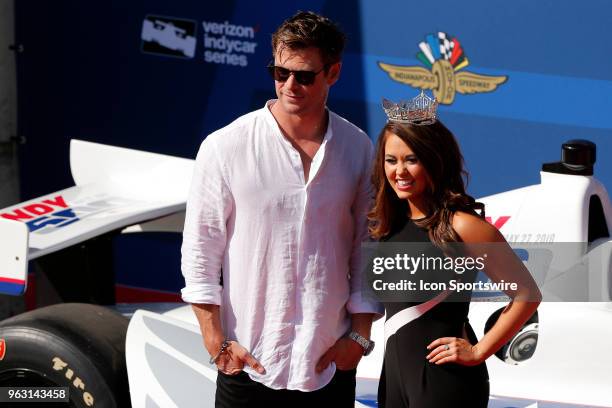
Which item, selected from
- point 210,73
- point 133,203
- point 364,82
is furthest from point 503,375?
point 210,73

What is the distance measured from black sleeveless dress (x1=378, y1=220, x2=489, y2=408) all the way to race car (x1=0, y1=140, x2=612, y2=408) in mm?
402

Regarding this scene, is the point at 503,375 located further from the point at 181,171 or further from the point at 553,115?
the point at 553,115

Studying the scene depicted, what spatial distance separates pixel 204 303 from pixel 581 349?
3.41 feet

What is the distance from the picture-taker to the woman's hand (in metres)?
2.13

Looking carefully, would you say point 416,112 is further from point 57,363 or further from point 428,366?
point 57,363

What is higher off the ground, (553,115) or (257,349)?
(553,115)

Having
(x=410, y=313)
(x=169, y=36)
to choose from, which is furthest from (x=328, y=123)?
(x=169, y=36)

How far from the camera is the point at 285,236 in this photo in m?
2.21

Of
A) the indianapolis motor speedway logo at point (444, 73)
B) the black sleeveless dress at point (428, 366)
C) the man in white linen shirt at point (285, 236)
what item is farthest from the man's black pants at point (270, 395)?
the indianapolis motor speedway logo at point (444, 73)

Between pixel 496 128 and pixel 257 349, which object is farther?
pixel 496 128

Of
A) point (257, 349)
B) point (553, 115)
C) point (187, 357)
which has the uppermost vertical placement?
point (553, 115)

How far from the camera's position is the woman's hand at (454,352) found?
213 centimetres

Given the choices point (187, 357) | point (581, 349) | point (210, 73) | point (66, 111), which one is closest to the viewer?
point (581, 349)

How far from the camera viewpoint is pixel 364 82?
5.18m
